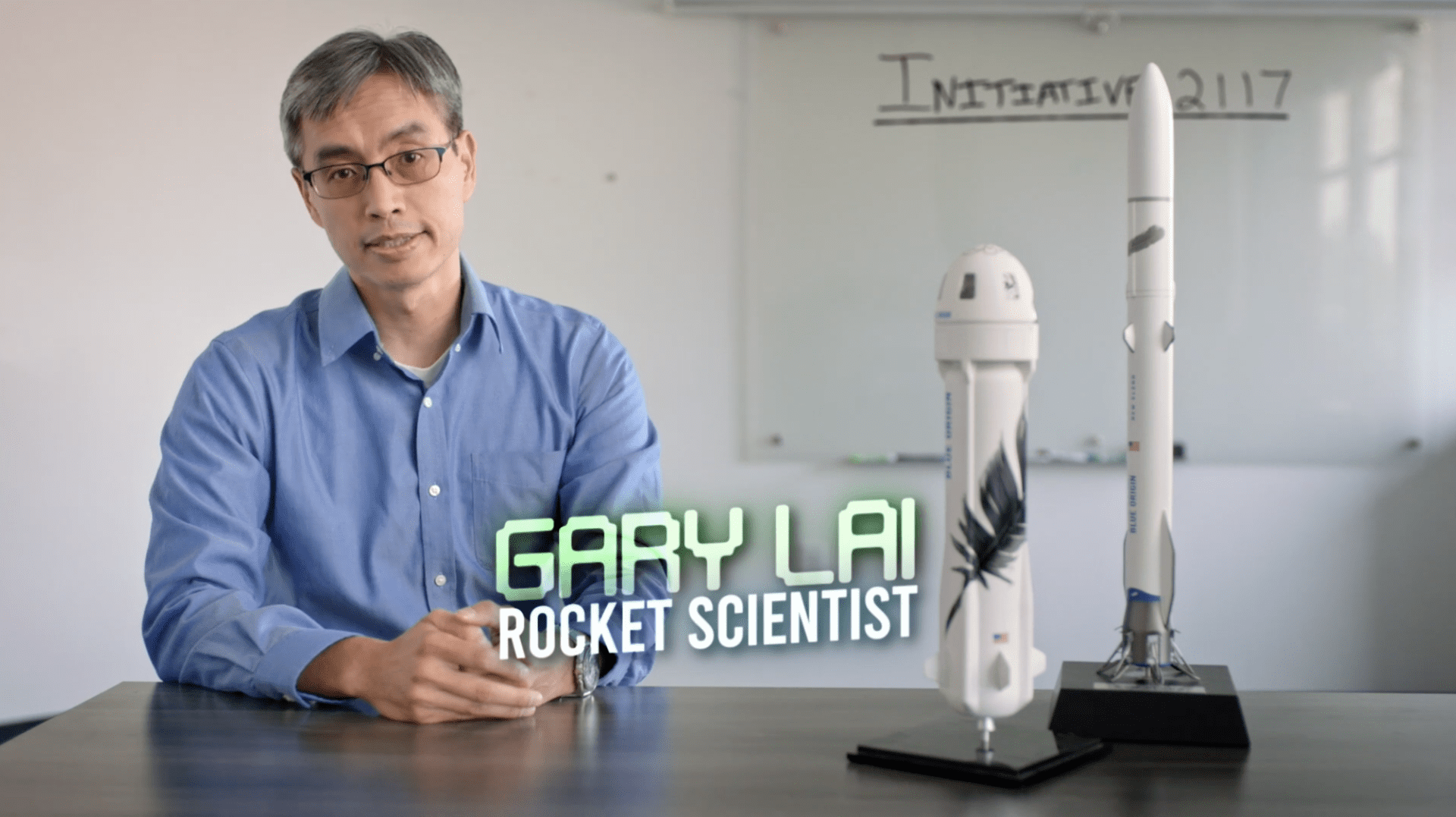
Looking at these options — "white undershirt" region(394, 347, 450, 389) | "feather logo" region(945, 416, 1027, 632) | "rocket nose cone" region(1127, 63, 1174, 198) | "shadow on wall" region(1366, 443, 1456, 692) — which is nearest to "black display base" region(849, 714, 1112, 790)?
"feather logo" region(945, 416, 1027, 632)

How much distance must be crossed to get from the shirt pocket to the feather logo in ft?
2.43

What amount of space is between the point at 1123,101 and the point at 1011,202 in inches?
12.7

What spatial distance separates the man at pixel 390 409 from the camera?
4.58ft

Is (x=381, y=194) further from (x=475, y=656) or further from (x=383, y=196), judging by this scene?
(x=475, y=656)

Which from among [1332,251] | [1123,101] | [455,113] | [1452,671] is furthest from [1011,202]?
[455,113]

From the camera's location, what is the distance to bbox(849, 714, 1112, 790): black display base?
2.65 feet

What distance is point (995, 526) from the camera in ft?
2.65

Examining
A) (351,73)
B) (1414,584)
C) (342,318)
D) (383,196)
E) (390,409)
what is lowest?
(1414,584)

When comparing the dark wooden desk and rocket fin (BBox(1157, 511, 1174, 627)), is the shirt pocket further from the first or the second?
rocket fin (BBox(1157, 511, 1174, 627))

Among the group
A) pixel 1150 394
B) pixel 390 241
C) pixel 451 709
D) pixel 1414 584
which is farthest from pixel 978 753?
pixel 1414 584

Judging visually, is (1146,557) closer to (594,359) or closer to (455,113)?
(594,359)

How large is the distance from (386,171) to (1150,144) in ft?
2.77

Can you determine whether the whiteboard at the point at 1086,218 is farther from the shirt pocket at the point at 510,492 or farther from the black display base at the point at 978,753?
the black display base at the point at 978,753

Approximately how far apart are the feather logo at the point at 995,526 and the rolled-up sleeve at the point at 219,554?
1.86 feet
